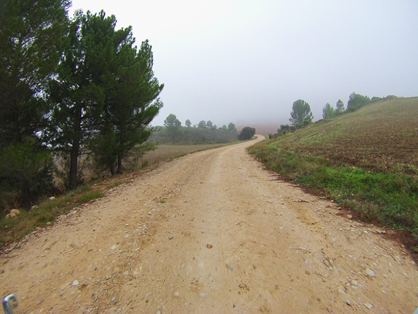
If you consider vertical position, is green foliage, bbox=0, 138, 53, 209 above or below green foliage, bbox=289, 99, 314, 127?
below

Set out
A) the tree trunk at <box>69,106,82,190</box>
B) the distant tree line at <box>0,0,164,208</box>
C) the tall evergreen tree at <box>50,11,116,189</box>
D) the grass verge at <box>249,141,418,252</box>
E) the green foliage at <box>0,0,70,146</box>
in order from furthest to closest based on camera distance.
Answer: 1. the tree trunk at <box>69,106,82,190</box>
2. the tall evergreen tree at <box>50,11,116,189</box>
3. the distant tree line at <box>0,0,164,208</box>
4. the green foliage at <box>0,0,70,146</box>
5. the grass verge at <box>249,141,418,252</box>

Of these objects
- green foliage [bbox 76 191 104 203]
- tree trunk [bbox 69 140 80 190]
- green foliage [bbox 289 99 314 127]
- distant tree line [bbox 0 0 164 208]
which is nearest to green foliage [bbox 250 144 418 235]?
green foliage [bbox 76 191 104 203]

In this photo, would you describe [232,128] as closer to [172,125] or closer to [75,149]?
[172,125]

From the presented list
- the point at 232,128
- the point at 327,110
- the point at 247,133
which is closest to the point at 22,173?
the point at 247,133

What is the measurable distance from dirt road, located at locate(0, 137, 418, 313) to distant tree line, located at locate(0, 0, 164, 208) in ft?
16.7

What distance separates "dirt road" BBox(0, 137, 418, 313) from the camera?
2.19 m

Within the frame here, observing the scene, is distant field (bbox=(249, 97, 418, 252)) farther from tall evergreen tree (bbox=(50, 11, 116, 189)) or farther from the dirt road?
tall evergreen tree (bbox=(50, 11, 116, 189))

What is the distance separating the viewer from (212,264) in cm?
278

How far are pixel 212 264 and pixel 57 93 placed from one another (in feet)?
30.9

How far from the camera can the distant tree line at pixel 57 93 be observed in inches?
259

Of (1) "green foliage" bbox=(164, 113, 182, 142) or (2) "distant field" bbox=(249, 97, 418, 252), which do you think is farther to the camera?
(1) "green foliage" bbox=(164, 113, 182, 142)

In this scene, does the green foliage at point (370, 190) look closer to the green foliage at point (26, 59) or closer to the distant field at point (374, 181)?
the distant field at point (374, 181)

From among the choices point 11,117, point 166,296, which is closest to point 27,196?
point 11,117

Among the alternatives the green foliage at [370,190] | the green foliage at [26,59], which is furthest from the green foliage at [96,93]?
the green foliage at [370,190]
